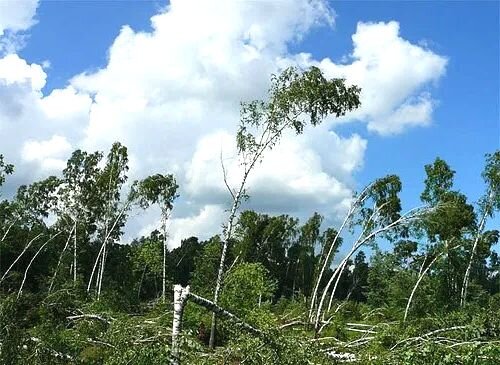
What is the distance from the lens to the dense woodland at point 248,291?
7402 millimetres

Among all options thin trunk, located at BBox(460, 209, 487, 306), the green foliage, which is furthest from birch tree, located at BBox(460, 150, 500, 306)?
the green foliage

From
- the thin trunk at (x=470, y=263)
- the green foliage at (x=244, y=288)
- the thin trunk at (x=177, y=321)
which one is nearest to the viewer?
the thin trunk at (x=177, y=321)

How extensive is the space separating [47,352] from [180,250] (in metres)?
49.4

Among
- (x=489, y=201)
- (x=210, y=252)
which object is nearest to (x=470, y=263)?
(x=489, y=201)

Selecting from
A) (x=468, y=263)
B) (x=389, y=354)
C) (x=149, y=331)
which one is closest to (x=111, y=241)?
(x=468, y=263)

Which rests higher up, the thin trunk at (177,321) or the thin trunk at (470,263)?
the thin trunk at (470,263)

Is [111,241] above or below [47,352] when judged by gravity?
above

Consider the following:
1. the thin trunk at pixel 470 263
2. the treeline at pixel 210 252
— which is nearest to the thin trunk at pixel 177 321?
the treeline at pixel 210 252

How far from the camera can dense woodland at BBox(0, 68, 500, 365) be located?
7.40m

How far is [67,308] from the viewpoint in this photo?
1072 cm

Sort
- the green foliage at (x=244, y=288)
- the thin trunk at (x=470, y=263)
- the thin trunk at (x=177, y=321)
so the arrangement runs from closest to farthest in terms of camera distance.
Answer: the thin trunk at (x=177, y=321) → the green foliage at (x=244, y=288) → the thin trunk at (x=470, y=263)

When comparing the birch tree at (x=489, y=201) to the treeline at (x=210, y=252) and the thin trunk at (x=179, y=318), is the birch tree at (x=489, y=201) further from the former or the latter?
the thin trunk at (x=179, y=318)

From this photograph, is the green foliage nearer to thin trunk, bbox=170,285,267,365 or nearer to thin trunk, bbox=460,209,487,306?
thin trunk, bbox=170,285,267,365

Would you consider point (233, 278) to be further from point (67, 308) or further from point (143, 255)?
Result: point (143, 255)
